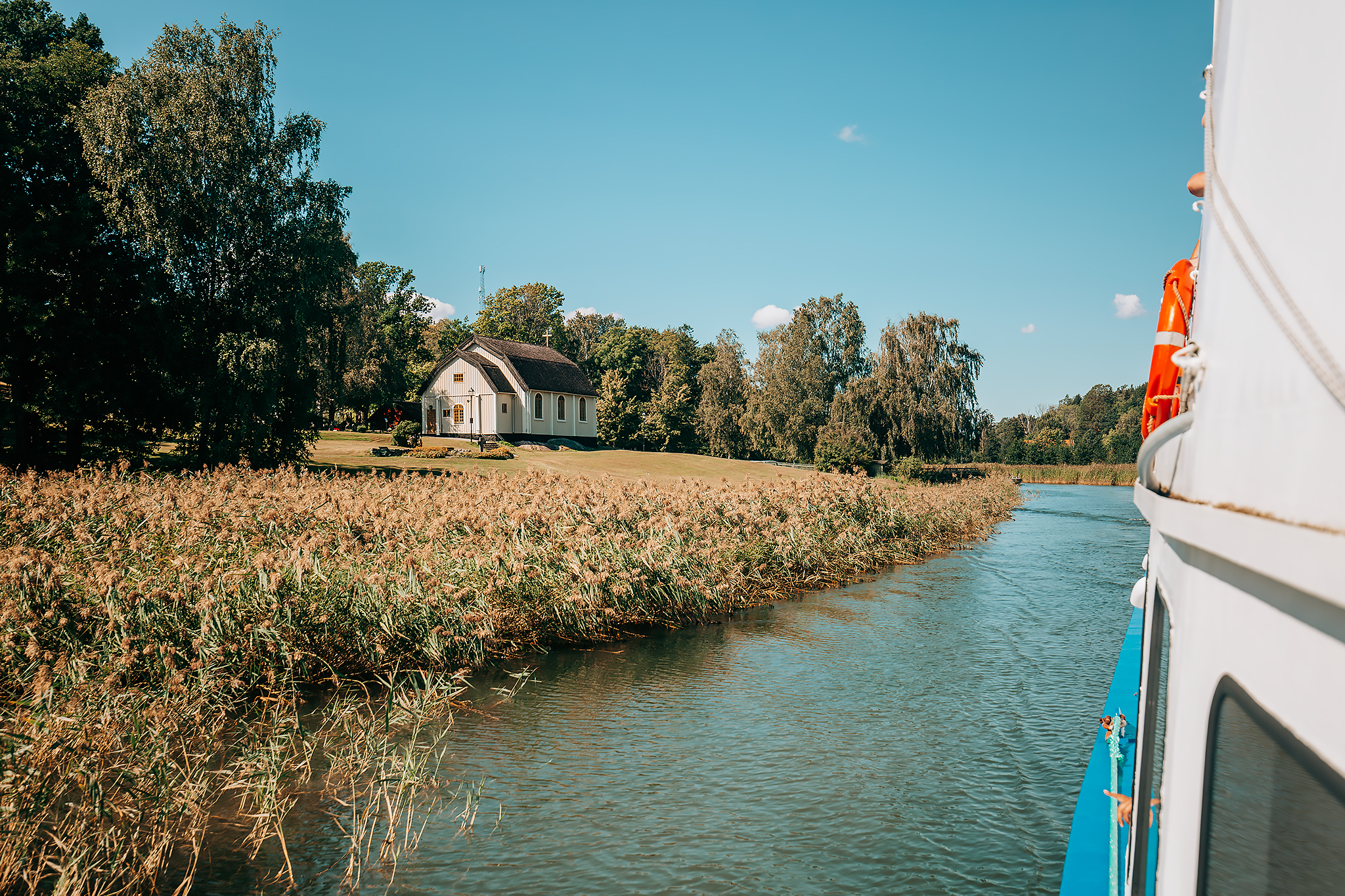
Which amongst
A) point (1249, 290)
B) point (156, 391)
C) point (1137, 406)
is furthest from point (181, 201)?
point (1137, 406)

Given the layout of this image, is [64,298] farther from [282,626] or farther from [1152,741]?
[1152,741]

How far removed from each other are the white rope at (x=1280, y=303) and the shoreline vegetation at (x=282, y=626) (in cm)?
590

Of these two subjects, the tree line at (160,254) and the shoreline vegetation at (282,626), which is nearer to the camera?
the shoreline vegetation at (282,626)

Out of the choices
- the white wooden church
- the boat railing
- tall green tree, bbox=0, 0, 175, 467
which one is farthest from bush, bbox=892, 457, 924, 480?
the boat railing

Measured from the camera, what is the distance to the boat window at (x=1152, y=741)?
2.70 m

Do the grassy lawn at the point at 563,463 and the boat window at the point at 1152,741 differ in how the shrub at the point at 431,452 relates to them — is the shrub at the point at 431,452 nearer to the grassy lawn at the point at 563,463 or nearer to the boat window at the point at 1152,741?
the grassy lawn at the point at 563,463

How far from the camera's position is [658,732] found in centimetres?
800

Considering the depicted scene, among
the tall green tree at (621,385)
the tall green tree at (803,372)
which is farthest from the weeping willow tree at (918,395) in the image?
the tall green tree at (621,385)

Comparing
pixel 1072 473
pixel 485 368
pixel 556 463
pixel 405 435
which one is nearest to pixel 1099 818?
pixel 556 463

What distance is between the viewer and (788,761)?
24.0 feet

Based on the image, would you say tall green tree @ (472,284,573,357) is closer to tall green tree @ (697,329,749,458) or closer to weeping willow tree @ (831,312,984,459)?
tall green tree @ (697,329,749,458)

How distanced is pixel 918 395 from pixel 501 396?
23.8 m

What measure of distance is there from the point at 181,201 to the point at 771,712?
24.9m

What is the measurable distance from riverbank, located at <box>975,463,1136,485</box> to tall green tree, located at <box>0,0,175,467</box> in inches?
1775
